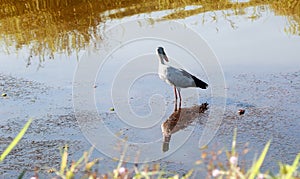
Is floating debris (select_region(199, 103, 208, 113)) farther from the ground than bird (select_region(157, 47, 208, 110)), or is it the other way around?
bird (select_region(157, 47, 208, 110))

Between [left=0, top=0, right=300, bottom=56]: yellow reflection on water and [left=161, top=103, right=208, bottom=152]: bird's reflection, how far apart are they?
225 centimetres

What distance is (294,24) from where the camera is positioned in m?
6.75

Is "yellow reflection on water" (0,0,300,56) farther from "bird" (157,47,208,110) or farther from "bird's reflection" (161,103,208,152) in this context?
"bird's reflection" (161,103,208,152)

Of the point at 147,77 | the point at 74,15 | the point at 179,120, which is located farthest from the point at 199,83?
the point at 74,15

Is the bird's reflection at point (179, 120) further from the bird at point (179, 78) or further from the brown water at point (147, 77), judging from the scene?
the bird at point (179, 78)

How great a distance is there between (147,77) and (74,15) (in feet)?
9.19

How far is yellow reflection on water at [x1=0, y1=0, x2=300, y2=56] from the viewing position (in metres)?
6.67

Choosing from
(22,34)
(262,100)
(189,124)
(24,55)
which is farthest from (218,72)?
(22,34)

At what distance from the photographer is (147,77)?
5.37 metres

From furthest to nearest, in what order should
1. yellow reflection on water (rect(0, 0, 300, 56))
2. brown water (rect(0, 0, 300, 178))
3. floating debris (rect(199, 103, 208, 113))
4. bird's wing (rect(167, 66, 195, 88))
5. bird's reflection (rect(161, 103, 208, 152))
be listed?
1. yellow reflection on water (rect(0, 0, 300, 56))
2. bird's wing (rect(167, 66, 195, 88))
3. floating debris (rect(199, 103, 208, 113))
4. bird's reflection (rect(161, 103, 208, 152))
5. brown water (rect(0, 0, 300, 178))

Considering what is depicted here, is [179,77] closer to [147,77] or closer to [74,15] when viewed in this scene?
[147,77]

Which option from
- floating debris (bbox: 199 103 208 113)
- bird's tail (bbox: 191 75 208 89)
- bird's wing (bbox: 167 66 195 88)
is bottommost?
floating debris (bbox: 199 103 208 113)

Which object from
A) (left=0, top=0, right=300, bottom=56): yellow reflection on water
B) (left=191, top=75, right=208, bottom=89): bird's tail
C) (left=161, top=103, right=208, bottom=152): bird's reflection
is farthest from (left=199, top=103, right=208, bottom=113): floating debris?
(left=0, top=0, right=300, bottom=56): yellow reflection on water

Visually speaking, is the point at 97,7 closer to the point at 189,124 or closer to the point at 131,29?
the point at 131,29
